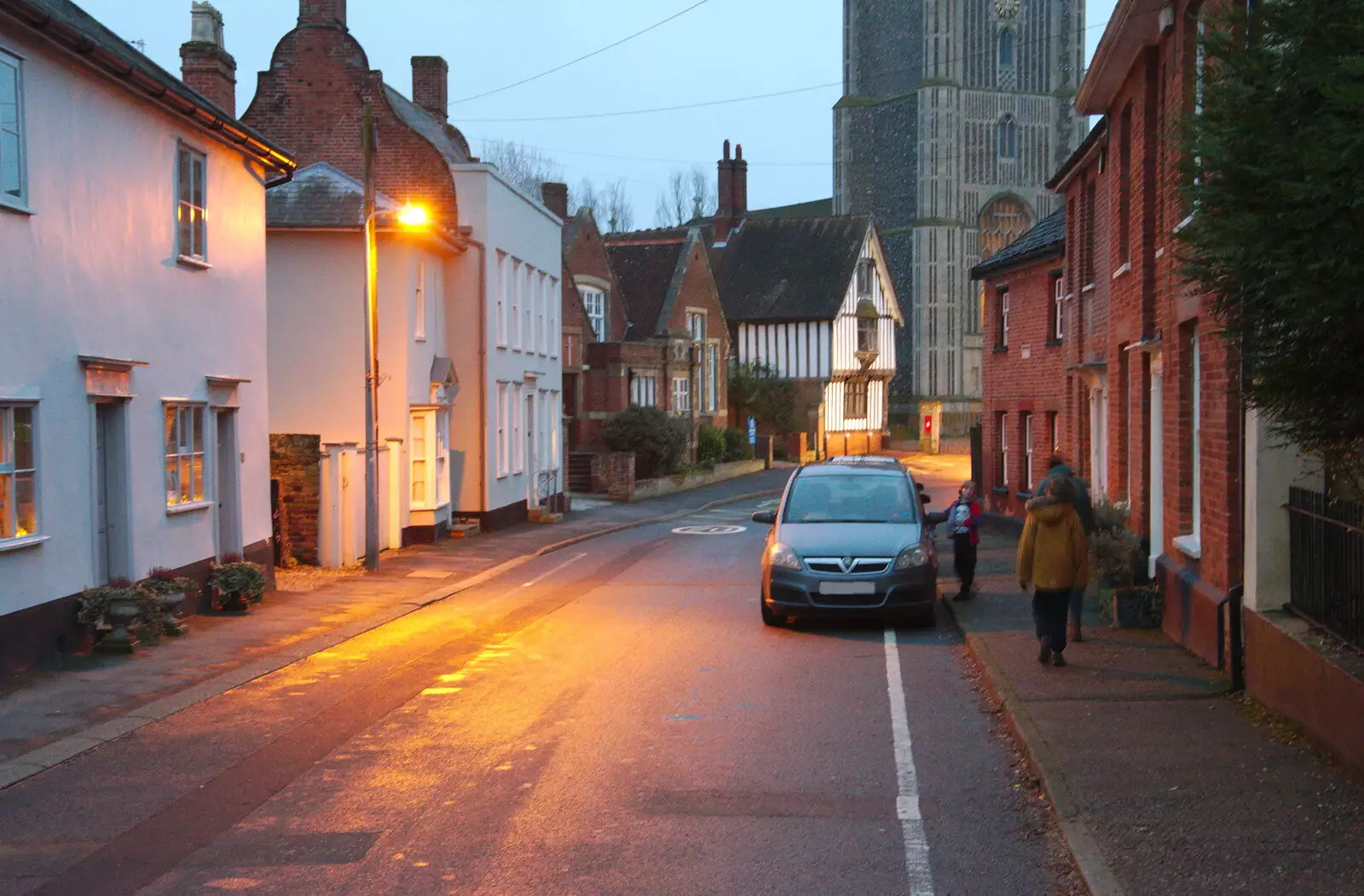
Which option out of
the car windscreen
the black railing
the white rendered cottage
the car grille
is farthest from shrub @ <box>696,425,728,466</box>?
the black railing

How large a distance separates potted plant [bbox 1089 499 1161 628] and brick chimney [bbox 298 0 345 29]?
20684 mm

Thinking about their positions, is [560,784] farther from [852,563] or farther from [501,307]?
[501,307]

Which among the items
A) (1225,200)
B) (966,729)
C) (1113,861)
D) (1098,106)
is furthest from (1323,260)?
(1098,106)

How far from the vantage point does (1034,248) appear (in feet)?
84.0

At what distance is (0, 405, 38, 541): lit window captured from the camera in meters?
11.7

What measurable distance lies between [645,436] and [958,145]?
4504 cm

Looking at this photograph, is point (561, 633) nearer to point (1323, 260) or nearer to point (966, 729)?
point (966, 729)

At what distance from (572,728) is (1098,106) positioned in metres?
12.5

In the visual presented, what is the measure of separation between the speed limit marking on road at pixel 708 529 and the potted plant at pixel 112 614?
57.9 ft

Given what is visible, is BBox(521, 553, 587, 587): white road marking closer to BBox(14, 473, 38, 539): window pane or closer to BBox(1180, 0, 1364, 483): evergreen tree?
BBox(14, 473, 38, 539): window pane

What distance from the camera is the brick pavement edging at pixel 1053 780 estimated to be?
617 cm

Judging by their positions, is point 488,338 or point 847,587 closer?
point 847,587

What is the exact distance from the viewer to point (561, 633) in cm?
1473

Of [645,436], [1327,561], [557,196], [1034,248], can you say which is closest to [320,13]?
[1034,248]
